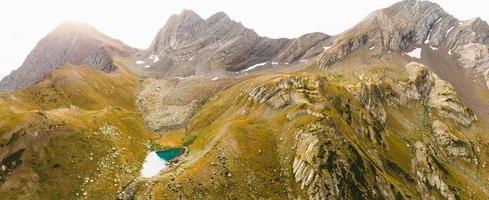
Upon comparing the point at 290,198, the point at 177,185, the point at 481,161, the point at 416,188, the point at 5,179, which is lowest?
the point at 481,161

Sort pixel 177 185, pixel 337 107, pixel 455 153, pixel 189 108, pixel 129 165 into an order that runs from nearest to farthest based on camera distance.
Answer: pixel 177 185 → pixel 129 165 → pixel 337 107 → pixel 455 153 → pixel 189 108

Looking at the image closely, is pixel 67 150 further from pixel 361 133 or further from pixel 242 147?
pixel 361 133

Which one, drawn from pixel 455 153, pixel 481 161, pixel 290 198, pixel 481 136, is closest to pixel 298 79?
pixel 290 198

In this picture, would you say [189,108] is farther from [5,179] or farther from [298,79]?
[5,179]

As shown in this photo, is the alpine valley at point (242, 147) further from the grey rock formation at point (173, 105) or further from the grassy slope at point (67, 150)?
the grey rock formation at point (173, 105)

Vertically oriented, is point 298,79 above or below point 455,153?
above

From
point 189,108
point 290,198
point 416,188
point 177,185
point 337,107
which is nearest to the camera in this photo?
point 177,185

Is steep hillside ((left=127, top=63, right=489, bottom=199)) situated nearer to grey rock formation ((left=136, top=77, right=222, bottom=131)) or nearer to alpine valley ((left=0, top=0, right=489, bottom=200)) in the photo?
alpine valley ((left=0, top=0, right=489, bottom=200))

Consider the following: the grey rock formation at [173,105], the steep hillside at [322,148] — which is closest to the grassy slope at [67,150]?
the steep hillside at [322,148]

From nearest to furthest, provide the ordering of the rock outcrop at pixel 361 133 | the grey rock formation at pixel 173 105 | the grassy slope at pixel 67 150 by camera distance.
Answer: the grassy slope at pixel 67 150, the rock outcrop at pixel 361 133, the grey rock formation at pixel 173 105

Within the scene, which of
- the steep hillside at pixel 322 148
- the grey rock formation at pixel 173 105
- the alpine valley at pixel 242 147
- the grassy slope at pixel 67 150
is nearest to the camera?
the grassy slope at pixel 67 150

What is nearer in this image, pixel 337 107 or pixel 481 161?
pixel 337 107
